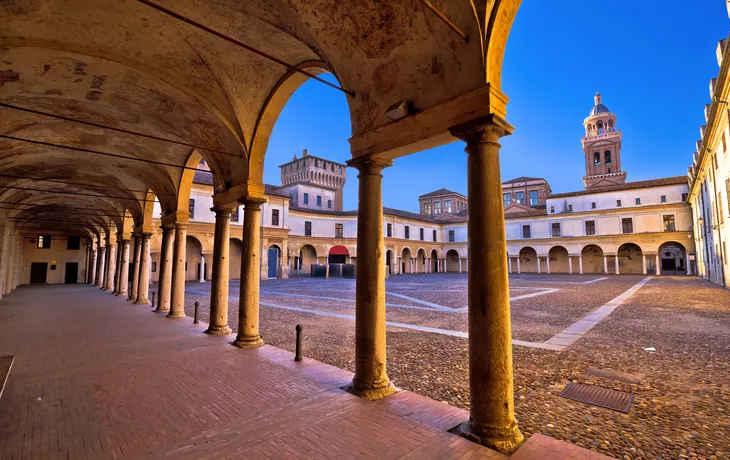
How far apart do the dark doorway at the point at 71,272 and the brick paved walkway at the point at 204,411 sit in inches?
1381

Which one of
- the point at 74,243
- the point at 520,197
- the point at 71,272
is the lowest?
the point at 71,272

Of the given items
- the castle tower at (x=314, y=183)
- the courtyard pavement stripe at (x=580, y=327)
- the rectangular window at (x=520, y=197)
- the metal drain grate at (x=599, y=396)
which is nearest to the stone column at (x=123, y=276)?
the courtyard pavement stripe at (x=580, y=327)

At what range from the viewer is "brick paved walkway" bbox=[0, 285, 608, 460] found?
10.7 ft

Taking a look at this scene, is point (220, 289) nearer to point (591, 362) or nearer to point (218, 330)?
point (218, 330)

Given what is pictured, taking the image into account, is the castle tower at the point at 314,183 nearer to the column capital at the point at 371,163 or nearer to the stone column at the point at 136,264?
the stone column at the point at 136,264

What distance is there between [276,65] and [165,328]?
291 inches

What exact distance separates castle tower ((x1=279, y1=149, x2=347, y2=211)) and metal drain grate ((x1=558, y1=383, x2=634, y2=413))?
4807 cm

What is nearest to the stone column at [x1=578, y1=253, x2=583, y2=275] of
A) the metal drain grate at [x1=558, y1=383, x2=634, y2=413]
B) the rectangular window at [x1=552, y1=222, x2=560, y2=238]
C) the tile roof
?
the rectangular window at [x1=552, y1=222, x2=560, y2=238]

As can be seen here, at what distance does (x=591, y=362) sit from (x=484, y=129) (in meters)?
5.27

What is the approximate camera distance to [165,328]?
945cm

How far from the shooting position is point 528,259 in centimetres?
4947

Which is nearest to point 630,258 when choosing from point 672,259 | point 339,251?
point 672,259

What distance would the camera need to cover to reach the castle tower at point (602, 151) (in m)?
52.5

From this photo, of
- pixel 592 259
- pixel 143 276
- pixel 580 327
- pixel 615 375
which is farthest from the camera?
pixel 592 259
